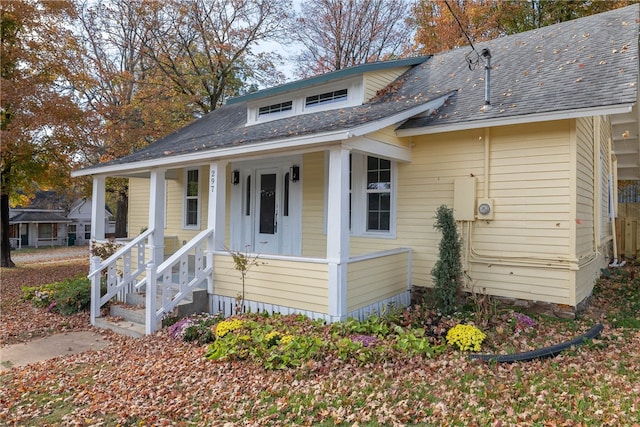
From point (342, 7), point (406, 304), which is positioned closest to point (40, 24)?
point (342, 7)

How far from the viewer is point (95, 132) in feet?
48.0

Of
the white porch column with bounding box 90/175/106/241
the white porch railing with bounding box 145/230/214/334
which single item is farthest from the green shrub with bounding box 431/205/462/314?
the white porch column with bounding box 90/175/106/241

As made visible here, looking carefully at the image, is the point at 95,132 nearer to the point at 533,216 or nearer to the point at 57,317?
the point at 57,317

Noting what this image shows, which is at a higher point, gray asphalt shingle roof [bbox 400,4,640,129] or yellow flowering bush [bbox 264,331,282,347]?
gray asphalt shingle roof [bbox 400,4,640,129]

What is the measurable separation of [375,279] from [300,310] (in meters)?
1.31

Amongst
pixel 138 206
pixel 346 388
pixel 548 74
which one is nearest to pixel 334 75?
pixel 548 74

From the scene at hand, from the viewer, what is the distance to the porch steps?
6676 millimetres

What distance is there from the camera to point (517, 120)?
5.95 meters

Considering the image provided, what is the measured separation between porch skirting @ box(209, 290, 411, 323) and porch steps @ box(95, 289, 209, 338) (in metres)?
0.22

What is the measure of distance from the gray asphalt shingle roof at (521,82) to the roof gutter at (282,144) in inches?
3.6

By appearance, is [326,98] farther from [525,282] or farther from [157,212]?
[525,282]

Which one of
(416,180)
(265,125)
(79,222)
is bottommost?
(79,222)

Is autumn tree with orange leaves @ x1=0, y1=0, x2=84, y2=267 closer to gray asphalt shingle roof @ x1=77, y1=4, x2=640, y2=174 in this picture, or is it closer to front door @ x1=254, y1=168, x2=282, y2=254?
gray asphalt shingle roof @ x1=77, y1=4, x2=640, y2=174

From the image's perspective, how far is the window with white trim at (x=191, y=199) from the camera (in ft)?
36.3
